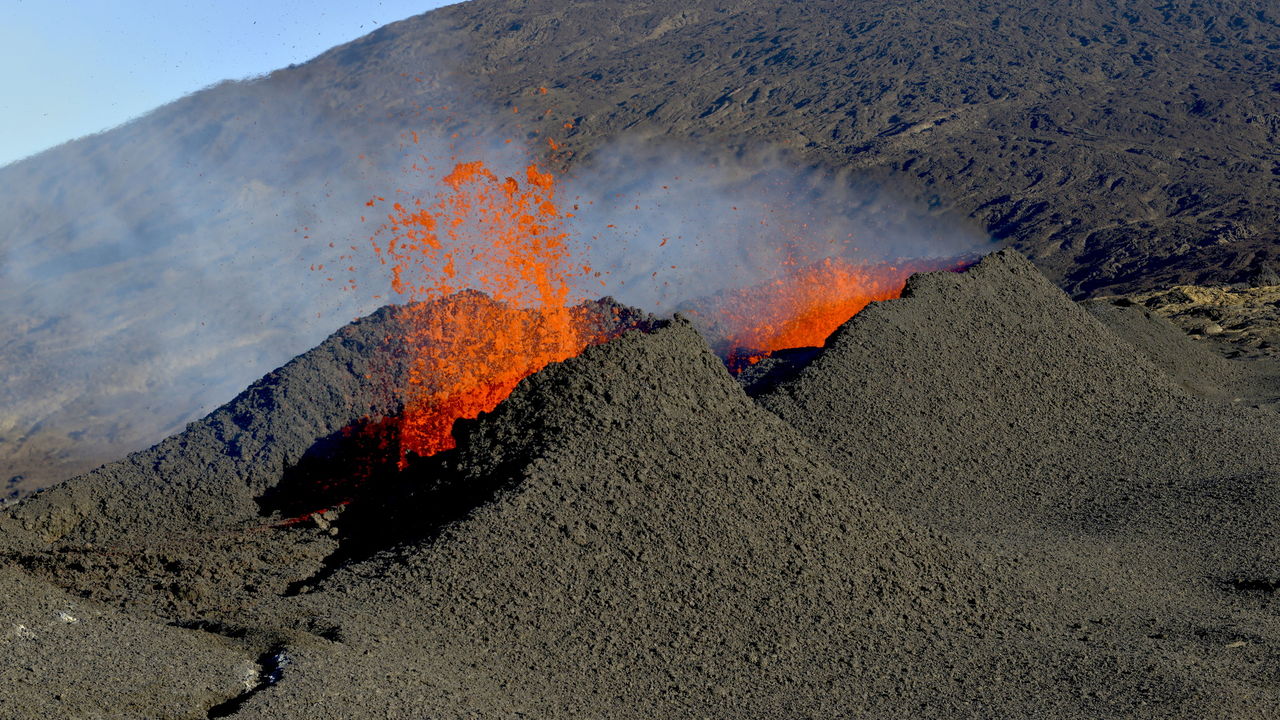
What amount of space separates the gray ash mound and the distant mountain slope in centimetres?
1904

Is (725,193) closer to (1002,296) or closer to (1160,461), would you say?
(1002,296)

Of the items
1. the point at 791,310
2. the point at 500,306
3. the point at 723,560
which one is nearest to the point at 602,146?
the point at 791,310

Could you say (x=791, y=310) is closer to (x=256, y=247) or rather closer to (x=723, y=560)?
(x=723, y=560)

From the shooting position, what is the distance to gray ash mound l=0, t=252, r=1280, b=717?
841cm

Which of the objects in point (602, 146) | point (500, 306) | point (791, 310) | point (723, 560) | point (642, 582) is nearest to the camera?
point (642, 582)

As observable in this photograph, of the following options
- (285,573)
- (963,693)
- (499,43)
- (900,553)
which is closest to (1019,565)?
(900,553)

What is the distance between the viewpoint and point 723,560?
33.5ft

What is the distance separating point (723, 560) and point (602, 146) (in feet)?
Answer: 143

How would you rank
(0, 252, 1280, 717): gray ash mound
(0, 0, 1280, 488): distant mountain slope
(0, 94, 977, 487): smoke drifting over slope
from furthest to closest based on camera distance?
1. (0, 0, 1280, 488): distant mountain slope
2. (0, 94, 977, 487): smoke drifting over slope
3. (0, 252, 1280, 717): gray ash mound

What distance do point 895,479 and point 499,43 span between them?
59529mm

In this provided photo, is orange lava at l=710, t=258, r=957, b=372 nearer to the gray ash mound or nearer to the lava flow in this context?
the lava flow

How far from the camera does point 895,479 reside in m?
14.3

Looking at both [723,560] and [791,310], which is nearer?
[723,560]

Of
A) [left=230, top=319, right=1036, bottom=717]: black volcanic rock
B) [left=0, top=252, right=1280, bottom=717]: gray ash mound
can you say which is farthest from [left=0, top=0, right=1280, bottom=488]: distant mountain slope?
[left=230, top=319, right=1036, bottom=717]: black volcanic rock
